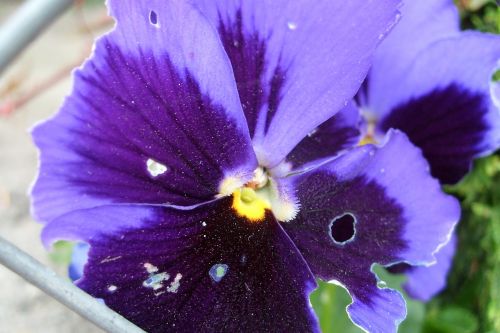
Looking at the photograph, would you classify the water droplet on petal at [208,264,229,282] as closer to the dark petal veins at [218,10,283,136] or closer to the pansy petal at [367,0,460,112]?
the dark petal veins at [218,10,283,136]

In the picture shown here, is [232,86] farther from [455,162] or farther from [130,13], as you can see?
[455,162]

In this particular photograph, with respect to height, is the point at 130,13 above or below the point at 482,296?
above

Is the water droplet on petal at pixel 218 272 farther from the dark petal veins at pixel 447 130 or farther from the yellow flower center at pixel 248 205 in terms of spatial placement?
the dark petal veins at pixel 447 130

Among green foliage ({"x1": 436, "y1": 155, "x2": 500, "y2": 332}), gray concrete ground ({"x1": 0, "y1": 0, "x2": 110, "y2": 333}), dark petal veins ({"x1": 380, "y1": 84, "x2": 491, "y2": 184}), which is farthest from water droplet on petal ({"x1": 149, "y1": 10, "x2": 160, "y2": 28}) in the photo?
gray concrete ground ({"x1": 0, "y1": 0, "x2": 110, "y2": 333})

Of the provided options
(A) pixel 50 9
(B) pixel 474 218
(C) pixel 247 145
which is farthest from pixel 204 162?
(B) pixel 474 218

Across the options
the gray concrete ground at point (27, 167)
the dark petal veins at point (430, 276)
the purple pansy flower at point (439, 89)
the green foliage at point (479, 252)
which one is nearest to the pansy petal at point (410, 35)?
the purple pansy flower at point (439, 89)

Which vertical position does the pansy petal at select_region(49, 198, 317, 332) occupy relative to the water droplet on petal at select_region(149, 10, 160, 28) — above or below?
below
